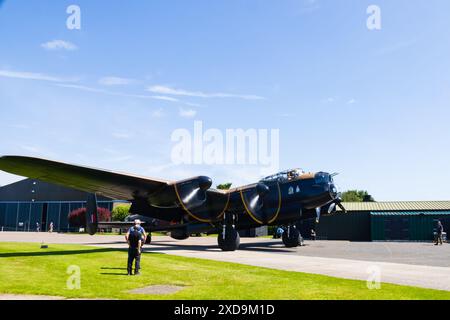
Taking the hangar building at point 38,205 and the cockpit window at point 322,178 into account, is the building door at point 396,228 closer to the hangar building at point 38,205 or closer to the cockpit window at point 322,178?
the cockpit window at point 322,178

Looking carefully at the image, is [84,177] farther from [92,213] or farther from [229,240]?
[229,240]

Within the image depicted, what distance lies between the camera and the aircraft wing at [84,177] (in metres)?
15.9

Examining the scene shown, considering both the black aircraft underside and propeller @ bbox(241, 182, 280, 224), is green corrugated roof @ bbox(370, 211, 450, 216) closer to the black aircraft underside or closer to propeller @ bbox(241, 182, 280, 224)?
the black aircraft underside

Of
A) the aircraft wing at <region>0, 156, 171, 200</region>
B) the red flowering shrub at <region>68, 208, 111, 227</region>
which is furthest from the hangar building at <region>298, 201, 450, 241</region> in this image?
the red flowering shrub at <region>68, 208, 111, 227</region>

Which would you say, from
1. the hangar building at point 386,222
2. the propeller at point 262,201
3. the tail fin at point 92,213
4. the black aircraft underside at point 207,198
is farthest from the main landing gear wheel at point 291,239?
the hangar building at point 386,222

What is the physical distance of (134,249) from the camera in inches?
480

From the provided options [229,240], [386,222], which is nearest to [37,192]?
[386,222]

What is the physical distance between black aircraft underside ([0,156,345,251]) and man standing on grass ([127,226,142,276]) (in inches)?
235

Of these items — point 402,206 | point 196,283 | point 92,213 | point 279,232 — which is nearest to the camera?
point 196,283

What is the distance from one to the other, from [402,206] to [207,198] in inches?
1138

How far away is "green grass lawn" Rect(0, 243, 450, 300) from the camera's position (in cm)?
880

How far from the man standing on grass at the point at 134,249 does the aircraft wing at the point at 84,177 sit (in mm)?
5813
